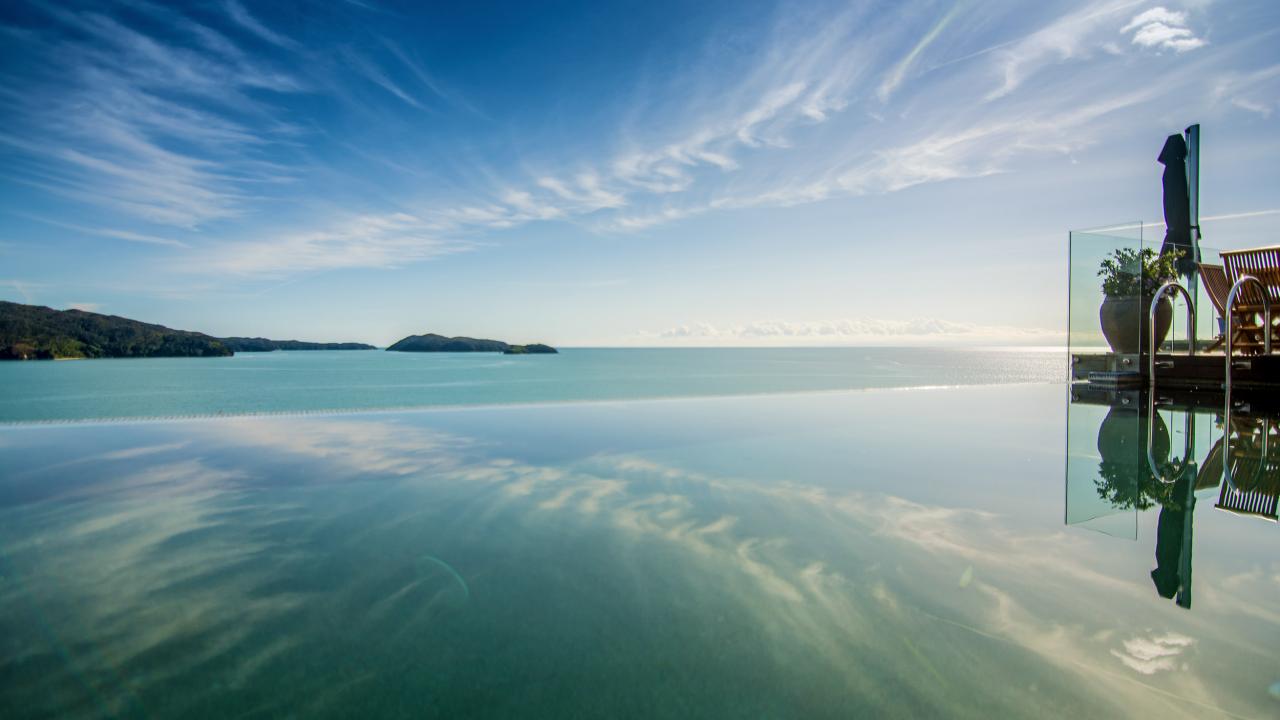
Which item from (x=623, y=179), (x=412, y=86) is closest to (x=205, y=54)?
(x=412, y=86)

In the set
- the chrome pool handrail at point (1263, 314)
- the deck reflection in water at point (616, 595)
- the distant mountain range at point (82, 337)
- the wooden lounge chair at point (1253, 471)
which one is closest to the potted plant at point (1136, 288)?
the chrome pool handrail at point (1263, 314)

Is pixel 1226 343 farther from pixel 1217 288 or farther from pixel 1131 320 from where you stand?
pixel 1217 288

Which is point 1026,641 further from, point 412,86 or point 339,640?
point 412,86

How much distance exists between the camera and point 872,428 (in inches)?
237

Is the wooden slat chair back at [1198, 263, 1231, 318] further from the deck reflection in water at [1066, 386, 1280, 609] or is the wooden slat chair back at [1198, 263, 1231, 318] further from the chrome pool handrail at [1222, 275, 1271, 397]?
the deck reflection in water at [1066, 386, 1280, 609]

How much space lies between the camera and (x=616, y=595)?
203 cm

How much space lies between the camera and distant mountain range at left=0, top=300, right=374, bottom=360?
6138cm

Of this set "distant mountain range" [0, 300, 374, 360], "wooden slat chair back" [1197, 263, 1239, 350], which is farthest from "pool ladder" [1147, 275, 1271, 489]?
"distant mountain range" [0, 300, 374, 360]

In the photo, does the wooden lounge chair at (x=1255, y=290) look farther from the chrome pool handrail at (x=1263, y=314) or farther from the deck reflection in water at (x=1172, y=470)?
the deck reflection in water at (x=1172, y=470)

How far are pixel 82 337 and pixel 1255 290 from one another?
93.1 metres

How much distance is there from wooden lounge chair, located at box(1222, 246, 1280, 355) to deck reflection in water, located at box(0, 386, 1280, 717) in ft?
17.6

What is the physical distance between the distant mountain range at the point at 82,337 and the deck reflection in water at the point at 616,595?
84.2 meters

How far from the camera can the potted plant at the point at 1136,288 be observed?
805cm

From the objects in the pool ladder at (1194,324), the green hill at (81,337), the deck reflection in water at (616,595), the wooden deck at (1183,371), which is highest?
the green hill at (81,337)
